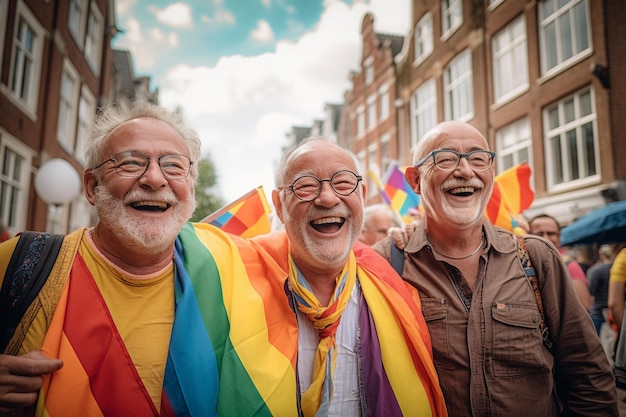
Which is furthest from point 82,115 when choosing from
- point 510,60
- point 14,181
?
point 510,60

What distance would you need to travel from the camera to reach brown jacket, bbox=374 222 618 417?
71.6 inches

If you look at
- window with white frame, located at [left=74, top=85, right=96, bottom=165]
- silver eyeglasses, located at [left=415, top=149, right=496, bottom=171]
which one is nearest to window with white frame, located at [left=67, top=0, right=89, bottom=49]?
window with white frame, located at [left=74, top=85, right=96, bottom=165]

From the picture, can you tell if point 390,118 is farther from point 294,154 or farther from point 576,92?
point 294,154

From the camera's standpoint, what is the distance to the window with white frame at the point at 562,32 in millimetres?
8758

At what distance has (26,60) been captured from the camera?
918 cm

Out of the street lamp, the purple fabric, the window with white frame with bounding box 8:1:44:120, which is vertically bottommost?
the purple fabric

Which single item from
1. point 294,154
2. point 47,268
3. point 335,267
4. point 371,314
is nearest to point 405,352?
point 371,314

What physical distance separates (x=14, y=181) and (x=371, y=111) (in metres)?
16.2

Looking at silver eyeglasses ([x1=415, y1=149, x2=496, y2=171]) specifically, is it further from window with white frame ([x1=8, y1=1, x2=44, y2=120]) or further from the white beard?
window with white frame ([x1=8, y1=1, x2=44, y2=120])

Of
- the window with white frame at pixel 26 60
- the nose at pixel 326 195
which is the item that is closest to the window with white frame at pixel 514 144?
the nose at pixel 326 195

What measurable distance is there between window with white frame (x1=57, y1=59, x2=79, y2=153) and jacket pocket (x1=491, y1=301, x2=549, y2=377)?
12211mm

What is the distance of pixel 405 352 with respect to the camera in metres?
1.84

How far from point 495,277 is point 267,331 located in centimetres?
112

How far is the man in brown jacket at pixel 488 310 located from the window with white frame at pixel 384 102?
17747 millimetres
